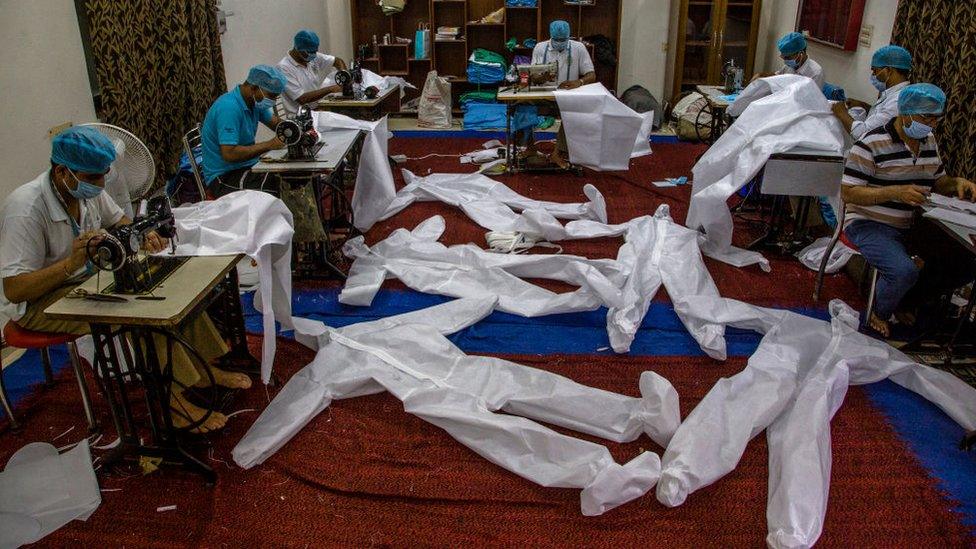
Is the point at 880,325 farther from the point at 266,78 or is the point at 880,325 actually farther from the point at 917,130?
the point at 266,78

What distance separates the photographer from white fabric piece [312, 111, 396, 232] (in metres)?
4.42

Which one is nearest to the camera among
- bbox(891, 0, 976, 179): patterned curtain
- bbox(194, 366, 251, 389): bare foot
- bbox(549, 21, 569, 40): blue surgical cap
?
bbox(194, 366, 251, 389): bare foot

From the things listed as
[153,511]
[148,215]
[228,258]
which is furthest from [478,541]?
[148,215]

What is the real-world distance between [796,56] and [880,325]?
235cm

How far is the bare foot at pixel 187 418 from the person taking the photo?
257cm

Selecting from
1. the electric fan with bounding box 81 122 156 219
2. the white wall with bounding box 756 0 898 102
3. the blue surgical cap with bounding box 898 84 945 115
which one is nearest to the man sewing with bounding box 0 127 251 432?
the electric fan with bounding box 81 122 156 219

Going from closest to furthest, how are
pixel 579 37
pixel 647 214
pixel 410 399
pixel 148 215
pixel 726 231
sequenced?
pixel 148 215 < pixel 410 399 < pixel 726 231 < pixel 647 214 < pixel 579 37

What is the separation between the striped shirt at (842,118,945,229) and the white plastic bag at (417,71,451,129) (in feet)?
15.5

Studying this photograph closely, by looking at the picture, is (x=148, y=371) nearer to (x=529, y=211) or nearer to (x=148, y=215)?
(x=148, y=215)

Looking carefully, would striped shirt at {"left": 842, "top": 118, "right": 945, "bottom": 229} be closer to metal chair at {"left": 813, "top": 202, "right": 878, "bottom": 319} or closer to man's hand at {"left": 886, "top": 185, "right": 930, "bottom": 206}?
man's hand at {"left": 886, "top": 185, "right": 930, "bottom": 206}

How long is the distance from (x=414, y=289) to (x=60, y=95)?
78.9 inches

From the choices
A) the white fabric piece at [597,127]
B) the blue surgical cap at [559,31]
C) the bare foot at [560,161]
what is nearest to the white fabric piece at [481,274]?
the white fabric piece at [597,127]

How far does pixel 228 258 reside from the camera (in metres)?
2.47

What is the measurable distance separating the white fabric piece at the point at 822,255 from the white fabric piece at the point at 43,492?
3578 millimetres
